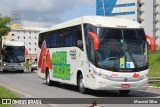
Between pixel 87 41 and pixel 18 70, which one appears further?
pixel 18 70

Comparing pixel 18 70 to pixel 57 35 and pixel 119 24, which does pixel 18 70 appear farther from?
pixel 119 24

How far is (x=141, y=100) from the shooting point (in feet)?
52.5

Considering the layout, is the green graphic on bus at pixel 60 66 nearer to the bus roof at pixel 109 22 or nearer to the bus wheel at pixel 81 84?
the bus wheel at pixel 81 84

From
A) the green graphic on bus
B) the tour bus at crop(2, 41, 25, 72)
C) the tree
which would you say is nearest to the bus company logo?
the green graphic on bus

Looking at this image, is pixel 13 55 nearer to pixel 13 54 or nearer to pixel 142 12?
pixel 13 54

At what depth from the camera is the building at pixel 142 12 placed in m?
125

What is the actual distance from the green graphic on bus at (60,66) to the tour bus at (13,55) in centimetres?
2230

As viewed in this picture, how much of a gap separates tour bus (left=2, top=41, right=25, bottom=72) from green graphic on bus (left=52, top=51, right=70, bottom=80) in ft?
73.2

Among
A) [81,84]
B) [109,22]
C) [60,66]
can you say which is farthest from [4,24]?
[109,22]

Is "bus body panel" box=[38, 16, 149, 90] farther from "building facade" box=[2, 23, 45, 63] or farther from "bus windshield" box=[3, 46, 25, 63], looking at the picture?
"building facade" box=[2, 23, 45, 63]

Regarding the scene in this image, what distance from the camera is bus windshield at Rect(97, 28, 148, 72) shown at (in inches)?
681

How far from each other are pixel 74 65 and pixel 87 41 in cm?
238

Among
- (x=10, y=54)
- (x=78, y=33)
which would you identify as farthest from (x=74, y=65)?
(x=10, y=54)

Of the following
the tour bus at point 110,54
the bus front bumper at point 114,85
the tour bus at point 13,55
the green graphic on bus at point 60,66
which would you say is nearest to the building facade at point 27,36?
the tour bus at point 13,55
